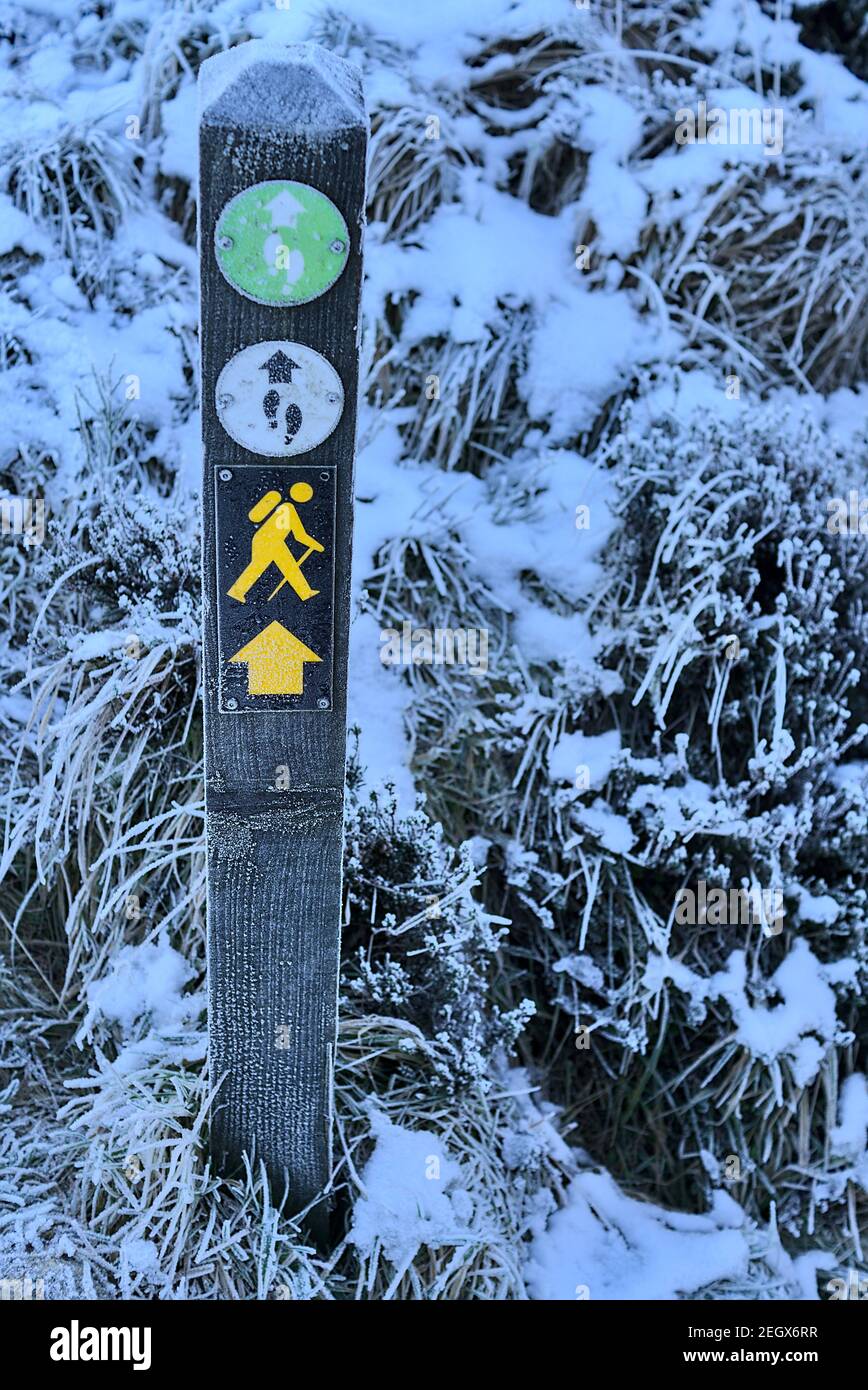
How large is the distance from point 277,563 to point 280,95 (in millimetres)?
672

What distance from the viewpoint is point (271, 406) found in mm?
1983

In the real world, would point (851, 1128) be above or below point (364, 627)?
below

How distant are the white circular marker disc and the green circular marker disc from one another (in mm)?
84

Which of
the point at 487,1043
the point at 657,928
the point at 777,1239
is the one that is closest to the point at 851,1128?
the point at 777,1239

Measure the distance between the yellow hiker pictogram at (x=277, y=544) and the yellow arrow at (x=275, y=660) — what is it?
0.07m

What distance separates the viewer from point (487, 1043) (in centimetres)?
300

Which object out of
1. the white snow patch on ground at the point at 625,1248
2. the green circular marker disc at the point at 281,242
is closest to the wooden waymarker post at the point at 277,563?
the green circular marker disc at the point at 281,242

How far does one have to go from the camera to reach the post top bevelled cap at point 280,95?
183 cm

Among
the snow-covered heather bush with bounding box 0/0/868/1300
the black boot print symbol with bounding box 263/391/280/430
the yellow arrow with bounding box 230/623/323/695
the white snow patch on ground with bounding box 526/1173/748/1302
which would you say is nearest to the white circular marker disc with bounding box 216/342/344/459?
the black boot print symbol with bounding box 263/391/280/430

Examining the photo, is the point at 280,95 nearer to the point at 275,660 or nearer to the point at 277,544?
the point at 277,544

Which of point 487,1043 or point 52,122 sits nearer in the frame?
point 487,1043

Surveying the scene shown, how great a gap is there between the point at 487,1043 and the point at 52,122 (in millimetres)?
2734

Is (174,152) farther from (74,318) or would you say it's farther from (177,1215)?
(177,1215)

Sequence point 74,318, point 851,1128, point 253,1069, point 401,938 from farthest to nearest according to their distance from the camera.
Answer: point 74,318, point 851,1128, point 401,938, point 253,1069
